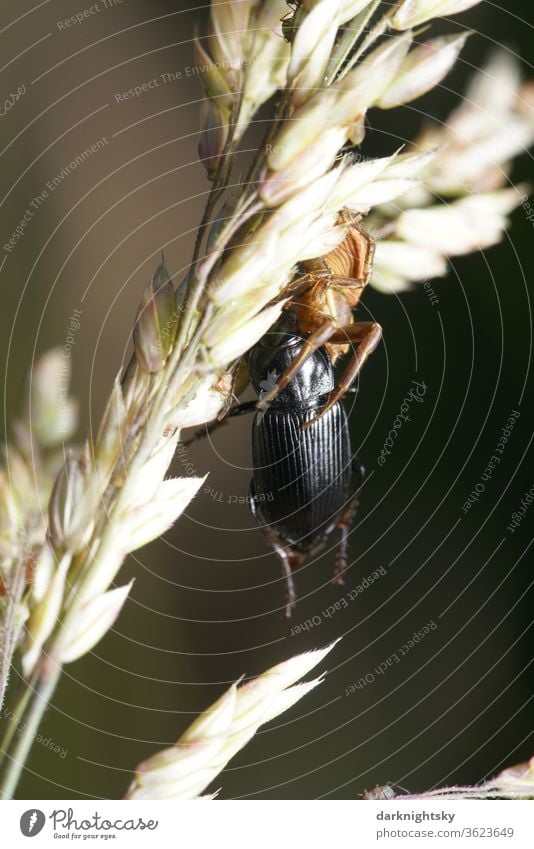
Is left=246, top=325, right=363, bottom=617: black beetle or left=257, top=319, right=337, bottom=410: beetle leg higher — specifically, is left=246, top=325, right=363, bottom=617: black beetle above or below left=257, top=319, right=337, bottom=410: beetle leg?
below

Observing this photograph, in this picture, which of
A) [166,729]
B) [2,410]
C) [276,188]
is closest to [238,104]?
[276,188]
